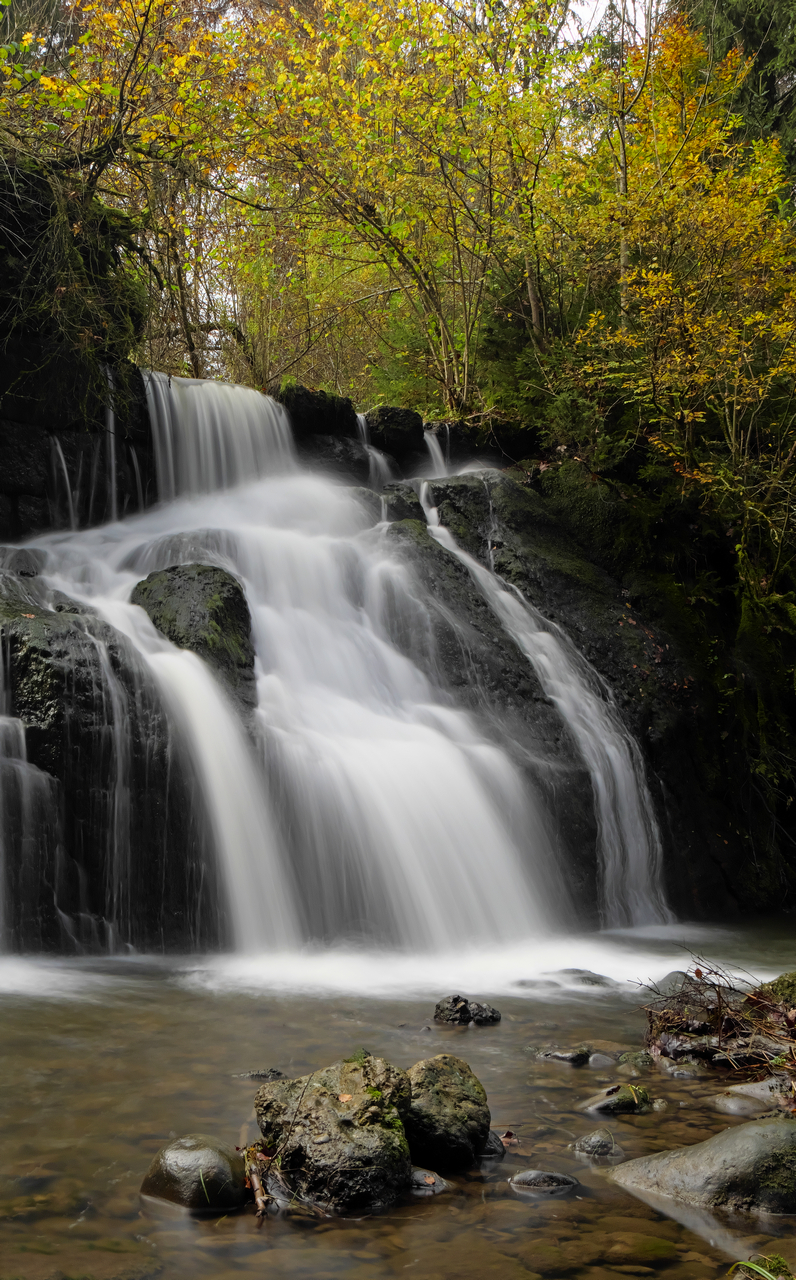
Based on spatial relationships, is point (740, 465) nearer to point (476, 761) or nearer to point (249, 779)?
point (476, 761)

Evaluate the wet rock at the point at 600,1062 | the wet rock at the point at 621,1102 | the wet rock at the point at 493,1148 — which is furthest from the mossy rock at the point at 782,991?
the wet rock at the point at 493,1148

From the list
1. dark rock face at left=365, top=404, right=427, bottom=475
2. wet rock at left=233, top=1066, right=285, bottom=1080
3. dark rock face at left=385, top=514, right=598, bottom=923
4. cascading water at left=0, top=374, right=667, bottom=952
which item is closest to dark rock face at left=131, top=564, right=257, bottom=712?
cascading water at left=0, top=374, right=667, bottom=952

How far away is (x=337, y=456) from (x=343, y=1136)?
9.83 m

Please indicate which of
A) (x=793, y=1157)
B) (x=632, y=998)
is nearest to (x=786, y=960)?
(x=632, y=998)

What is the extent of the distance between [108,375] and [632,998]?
25.8 feet

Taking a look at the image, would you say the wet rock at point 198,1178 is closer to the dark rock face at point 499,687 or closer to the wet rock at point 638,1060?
the wet rock at point 638,1060

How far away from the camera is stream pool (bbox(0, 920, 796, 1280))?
2.36m

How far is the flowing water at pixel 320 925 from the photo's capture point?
2482 millimetres

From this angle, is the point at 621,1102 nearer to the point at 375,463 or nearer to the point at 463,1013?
the point at 463,1013

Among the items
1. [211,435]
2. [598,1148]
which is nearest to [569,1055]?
[598,1148]

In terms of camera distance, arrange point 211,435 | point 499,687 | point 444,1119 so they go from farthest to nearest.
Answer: point 211,435 < point 499,687 < point 444,1119

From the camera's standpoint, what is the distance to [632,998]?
5227mm

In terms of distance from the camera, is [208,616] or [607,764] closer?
[208,616]

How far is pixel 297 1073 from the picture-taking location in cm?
363
